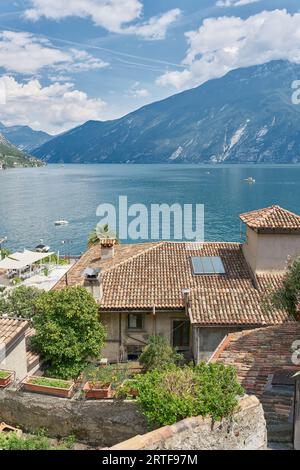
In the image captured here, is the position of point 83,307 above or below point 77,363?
above

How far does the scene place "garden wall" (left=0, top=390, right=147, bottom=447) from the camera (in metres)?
10.1

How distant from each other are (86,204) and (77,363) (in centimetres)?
12231

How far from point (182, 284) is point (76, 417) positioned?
10594mm

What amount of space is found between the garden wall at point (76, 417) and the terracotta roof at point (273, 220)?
12.2 meters

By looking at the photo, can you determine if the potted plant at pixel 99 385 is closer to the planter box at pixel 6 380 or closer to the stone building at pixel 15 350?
the planter box at pixel 6 380

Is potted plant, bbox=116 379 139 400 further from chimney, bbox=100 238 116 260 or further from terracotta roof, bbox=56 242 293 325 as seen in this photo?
chimney, bbox=100 238 116 260

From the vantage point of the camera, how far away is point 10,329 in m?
14.6

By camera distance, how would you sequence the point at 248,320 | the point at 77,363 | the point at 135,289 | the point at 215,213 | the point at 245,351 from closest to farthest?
the point at 245,351, the point at 77,363, the point at 248,320, the point at 135,289, the point at 215,213

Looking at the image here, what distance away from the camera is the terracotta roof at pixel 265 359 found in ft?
34.1

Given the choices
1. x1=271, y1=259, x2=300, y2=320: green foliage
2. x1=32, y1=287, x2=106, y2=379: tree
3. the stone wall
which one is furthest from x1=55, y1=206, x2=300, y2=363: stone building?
the stone wall

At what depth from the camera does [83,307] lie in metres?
16.3

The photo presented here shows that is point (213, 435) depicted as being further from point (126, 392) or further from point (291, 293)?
point (291, 293)
